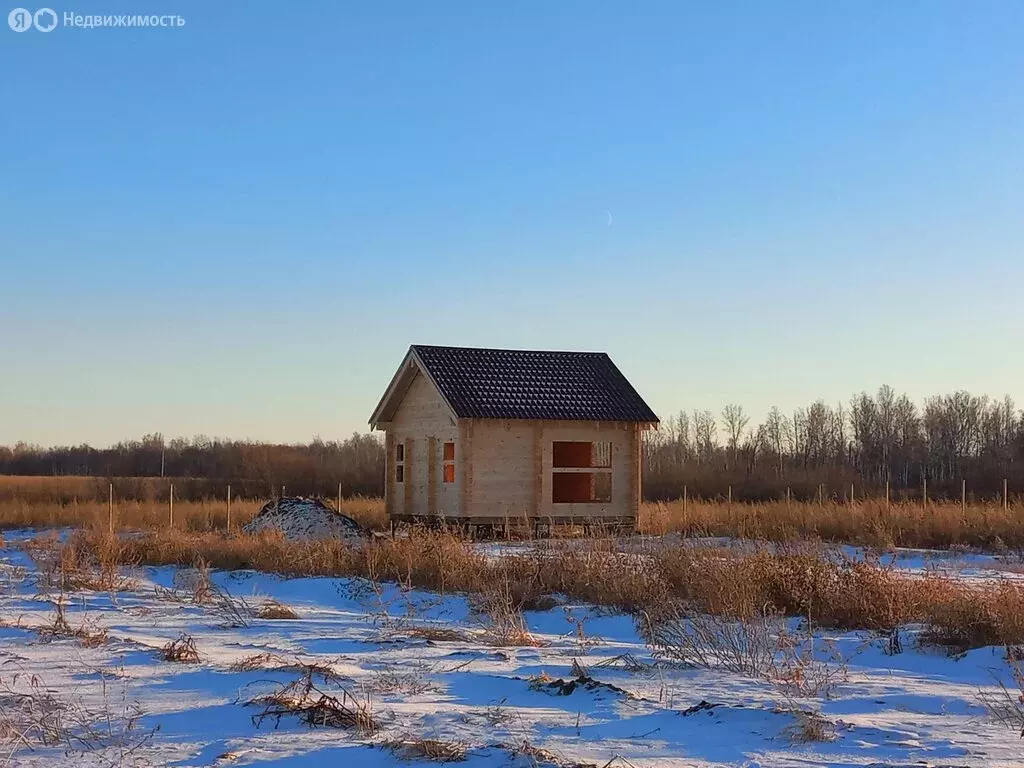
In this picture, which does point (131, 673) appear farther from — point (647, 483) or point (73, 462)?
point (73, 462)

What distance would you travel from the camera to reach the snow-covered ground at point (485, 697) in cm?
575

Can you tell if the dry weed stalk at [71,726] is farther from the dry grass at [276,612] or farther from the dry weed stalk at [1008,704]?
the dry weed stalk at [1008,704]

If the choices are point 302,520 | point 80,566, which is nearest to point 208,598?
point 80,566

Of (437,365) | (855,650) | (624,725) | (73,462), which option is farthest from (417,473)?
(73,462)

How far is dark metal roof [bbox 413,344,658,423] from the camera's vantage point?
24062 mm

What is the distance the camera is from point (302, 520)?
76.4 feet

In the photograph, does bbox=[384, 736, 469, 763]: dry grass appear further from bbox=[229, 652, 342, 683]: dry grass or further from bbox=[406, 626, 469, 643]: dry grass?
bbox=[406, 626, 469, 643]: dry grass

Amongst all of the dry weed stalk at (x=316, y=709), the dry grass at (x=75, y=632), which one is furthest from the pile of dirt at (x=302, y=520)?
the dry weed stalk at (x=316, y=709)

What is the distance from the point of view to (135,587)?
Result: 540 inches

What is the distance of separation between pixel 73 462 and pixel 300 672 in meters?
91.1

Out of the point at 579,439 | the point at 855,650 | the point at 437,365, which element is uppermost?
the point at 437,365

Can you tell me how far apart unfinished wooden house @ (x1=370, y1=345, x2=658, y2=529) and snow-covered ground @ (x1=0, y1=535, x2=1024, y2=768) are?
12445mm

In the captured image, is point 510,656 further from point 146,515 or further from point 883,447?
point 883,447

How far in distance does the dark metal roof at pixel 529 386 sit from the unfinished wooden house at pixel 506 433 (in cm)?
3
